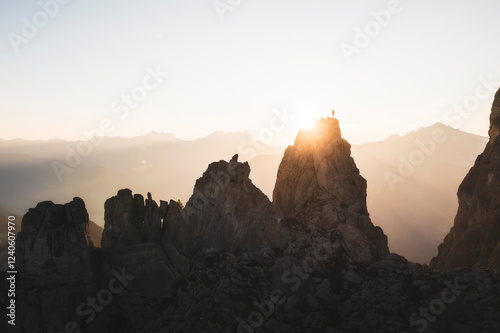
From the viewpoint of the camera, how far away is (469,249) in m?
57.4

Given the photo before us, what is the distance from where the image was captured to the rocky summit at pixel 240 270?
3988 cm

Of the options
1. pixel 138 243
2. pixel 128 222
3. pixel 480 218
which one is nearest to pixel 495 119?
pixel 480 218

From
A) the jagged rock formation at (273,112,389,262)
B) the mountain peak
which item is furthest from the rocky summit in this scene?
the mountain peak

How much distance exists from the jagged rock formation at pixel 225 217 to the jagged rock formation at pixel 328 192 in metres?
5.89

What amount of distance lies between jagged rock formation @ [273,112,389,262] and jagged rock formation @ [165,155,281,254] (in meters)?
5.89

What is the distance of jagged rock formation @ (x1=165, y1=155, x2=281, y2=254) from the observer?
50.9 meters

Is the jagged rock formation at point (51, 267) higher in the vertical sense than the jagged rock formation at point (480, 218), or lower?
higher

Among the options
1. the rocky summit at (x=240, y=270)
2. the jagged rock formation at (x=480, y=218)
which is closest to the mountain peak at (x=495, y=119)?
the jagged rock formation at (x=480, y=218)

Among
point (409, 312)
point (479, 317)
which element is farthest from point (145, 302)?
point (479, 317)

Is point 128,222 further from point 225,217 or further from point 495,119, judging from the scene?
point 495,119

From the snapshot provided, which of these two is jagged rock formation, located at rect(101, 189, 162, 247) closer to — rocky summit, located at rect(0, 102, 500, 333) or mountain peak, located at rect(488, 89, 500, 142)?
rocky summit, located at rect(0, 102, 500, 333)

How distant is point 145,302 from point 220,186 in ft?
62.5

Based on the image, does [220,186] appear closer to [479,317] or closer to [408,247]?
[479,317]

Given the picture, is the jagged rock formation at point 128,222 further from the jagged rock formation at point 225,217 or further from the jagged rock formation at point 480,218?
the jagged rock formation at point 480,218
